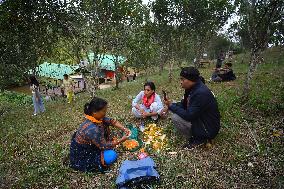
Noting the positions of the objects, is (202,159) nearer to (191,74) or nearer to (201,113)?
(201,113)

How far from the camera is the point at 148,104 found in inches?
315

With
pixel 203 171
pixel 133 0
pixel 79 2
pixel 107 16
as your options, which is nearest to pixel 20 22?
pixel 79 2

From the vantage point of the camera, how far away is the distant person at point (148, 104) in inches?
305

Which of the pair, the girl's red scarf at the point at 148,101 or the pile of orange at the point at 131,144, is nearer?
the pile of orange at the point at 131,144

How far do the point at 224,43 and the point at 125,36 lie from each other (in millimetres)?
32965

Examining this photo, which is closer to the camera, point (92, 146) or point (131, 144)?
point (92, 146)

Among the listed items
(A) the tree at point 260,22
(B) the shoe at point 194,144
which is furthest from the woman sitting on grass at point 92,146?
(A) the tree at point 260,22

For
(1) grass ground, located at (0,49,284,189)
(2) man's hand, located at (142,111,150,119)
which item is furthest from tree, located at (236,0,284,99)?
(2) man's hand, located at (142,111,150,119)

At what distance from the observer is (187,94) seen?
20.5 feet

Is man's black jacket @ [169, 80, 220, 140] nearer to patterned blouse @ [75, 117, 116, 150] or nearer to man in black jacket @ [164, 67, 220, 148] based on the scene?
man in black jacket @ [164, 67, 220, 148]

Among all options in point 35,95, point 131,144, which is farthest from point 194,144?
point 35,95

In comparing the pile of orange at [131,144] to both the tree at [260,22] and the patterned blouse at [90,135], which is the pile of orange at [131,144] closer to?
the patterned blouse at [90,135]

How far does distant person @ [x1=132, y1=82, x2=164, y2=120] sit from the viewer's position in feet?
25.4

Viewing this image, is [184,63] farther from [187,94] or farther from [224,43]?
[187,94]
